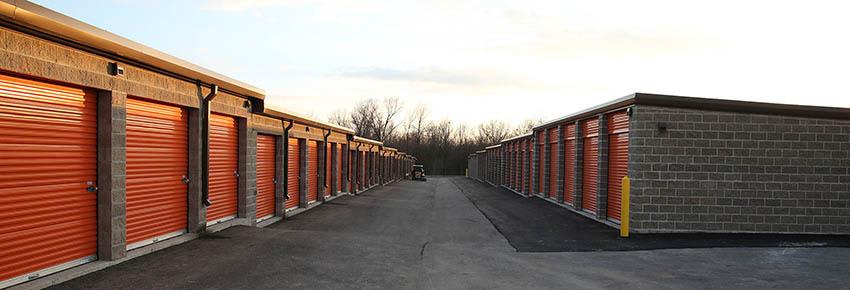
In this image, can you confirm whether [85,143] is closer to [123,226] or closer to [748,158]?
[123,226]

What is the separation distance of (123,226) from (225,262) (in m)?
1.42

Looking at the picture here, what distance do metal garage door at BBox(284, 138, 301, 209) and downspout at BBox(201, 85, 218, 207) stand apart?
21.0ft

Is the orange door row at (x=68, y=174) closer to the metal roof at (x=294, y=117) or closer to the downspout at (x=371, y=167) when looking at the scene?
the metal roof at (x=294, y=117)

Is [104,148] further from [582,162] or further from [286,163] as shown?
[582,162]

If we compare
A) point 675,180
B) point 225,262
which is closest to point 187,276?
point 225,262

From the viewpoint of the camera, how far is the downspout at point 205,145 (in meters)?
11.2

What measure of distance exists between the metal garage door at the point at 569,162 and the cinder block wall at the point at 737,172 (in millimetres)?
6338

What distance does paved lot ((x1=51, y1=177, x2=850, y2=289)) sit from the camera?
7.88 metres

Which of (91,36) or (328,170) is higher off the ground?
(91,36)

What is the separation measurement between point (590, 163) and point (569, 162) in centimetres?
283

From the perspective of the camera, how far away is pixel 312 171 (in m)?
21.8

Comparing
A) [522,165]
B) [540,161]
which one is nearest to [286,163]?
[540,161]

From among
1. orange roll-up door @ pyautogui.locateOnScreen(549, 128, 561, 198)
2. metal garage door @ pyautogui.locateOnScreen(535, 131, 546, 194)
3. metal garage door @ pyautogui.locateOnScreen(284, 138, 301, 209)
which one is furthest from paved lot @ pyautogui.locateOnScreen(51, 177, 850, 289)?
metal garage door @ pyautogui.locateOnScreen(535, 131, 546, 194)

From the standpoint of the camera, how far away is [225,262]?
8.88 meters
